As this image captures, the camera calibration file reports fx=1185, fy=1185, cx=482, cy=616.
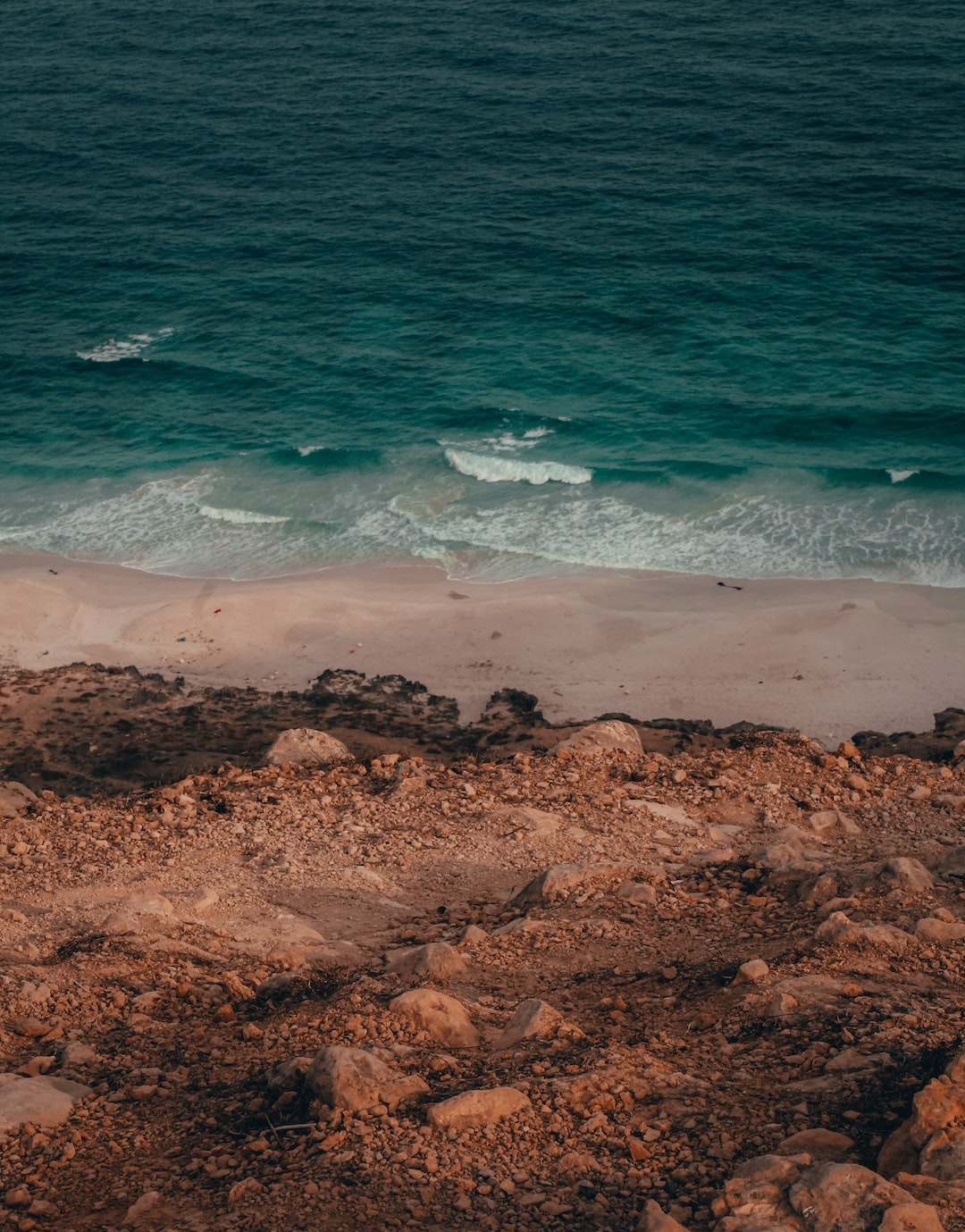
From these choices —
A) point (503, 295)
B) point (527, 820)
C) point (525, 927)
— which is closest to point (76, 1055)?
point (525, 927)

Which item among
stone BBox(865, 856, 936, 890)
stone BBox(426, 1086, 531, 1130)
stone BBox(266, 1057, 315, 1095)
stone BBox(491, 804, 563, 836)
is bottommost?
stone BBox(491, 804, 563, 836)

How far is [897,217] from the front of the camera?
39219 mm

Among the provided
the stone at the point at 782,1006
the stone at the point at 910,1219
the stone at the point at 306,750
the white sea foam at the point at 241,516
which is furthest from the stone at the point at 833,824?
the white sea foam at the point at 241,516

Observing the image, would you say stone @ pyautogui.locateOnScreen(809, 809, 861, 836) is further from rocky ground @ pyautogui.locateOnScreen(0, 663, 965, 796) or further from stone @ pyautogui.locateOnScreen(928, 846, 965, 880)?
rocky ground @ pyautogui.locateOnScreen(0, 663, 965, 796)

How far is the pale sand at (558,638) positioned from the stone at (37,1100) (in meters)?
12.8

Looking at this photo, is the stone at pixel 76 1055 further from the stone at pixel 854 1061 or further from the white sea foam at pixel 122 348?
the white sea foam at pixel 122 348

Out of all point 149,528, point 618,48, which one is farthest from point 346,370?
point 618,48

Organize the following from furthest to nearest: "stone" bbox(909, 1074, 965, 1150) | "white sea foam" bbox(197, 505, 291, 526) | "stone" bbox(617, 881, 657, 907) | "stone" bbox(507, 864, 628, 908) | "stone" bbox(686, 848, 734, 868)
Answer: "white sea foam" bbox(197, 505, 291, 526) < "stone" bbox(686, 848, 734, 868) < "stone" bbox(507, 864, 628, 908) < "stone" bbox(617, 881, 657, 907) < "stone" bbox(909, 1074, 965, 1150)

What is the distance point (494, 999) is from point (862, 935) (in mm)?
3443

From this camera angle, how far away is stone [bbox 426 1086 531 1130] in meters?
8.35

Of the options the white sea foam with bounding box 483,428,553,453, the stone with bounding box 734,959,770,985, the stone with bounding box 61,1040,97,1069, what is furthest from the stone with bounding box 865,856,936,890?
the white sea foam with bounding box 483,428,553,453

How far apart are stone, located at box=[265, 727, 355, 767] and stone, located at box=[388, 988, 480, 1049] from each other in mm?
8372

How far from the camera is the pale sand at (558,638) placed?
2178cm

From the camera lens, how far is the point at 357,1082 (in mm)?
8680
